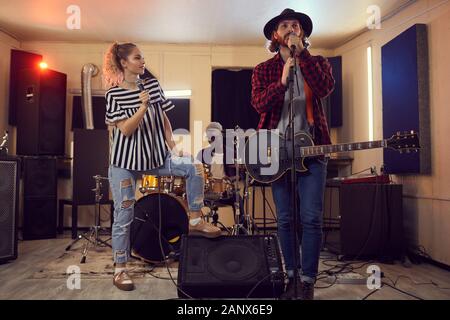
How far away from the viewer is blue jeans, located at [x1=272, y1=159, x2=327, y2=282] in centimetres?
216

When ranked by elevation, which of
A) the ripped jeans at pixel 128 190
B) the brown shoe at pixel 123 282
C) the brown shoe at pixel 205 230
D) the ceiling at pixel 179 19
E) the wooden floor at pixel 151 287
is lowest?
the wooden floor at pixel 151 287

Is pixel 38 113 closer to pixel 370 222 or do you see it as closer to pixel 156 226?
pixel 156 226

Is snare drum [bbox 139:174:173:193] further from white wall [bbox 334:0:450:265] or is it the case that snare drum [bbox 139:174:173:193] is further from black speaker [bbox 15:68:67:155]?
white wall [bbox 334:0:450:265]

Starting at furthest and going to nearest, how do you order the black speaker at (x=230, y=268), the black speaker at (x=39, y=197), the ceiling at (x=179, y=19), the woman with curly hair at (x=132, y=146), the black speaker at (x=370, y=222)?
the black speaker at (x=39, y=197)
the ceiling at (x=179, y=19)
the black speaker at (x=370, y=222)
the woman with curly hair at (x=132, y=146)
the black speaker at (x=230, y=268)

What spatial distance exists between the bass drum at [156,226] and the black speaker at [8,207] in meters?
1.16

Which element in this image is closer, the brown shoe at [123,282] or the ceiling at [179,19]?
the brown shoe at [123,282]

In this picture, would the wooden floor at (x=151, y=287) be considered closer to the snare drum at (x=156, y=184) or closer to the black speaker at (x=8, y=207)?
the black speaker at (x=8, y=207)

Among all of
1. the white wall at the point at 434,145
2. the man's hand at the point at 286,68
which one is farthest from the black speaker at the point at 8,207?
the white wall at the point at 434,145

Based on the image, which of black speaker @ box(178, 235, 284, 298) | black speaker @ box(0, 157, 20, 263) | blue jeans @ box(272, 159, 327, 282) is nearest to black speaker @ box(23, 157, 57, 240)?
black speaker @ box(0, 157, 20, 263)

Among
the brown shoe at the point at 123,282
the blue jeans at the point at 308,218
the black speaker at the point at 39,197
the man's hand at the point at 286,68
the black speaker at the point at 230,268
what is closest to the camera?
the man's hand at the point at 286,68

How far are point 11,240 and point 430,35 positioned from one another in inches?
182

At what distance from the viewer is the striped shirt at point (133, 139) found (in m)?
2.50

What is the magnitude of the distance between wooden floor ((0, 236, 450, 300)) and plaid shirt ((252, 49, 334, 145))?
46.1 inches
